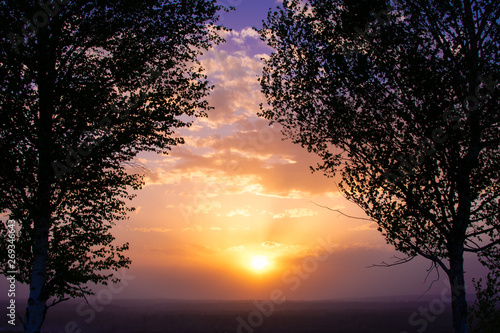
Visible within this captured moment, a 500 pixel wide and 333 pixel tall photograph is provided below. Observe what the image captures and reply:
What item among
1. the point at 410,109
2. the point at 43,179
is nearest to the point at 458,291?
the point at 410,109

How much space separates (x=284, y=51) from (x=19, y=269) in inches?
572

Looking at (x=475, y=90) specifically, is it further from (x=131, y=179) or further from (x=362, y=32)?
(x=131, y=179)

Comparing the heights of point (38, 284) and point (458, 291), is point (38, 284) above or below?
above

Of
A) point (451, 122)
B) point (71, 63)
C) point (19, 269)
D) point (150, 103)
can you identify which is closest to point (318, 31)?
point (451, 122)

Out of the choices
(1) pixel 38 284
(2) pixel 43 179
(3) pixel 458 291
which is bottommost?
(3) pixel 458 291

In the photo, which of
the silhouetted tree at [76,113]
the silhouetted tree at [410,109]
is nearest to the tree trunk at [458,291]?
the silhouetted tree at [410,109]

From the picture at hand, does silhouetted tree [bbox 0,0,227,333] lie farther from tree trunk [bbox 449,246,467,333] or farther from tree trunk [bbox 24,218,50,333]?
tree trunk [bbox 449,246,467,333]

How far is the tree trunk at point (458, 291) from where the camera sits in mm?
13375

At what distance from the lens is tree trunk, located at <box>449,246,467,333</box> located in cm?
1338

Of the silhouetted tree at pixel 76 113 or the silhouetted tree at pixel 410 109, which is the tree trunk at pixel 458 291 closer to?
the silhouetted tree at pixel 410 109

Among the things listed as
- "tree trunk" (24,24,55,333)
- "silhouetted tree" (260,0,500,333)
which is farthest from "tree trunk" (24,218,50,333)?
"silhouetted tree" (260,0,500,333)

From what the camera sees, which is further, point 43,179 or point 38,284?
point 43,179

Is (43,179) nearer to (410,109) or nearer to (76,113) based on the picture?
(76,113)

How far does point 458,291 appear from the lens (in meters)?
13.6
